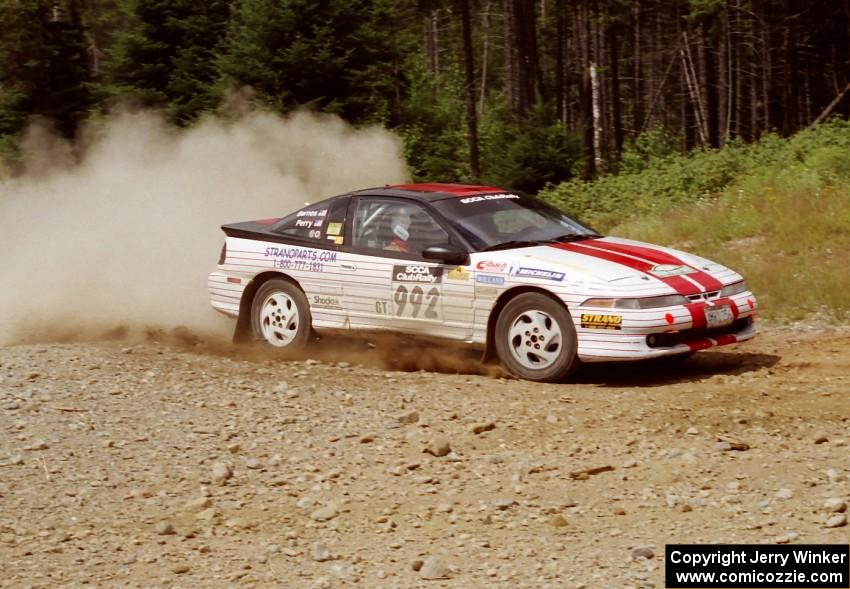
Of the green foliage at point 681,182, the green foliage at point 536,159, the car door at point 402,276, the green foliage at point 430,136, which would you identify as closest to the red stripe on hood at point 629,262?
the car door at point 402,276

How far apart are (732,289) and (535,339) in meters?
1.61

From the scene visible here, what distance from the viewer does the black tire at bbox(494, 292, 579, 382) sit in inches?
334

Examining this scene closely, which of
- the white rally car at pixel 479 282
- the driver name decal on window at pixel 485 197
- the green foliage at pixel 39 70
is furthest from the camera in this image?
the green foliage at pixel 39 70

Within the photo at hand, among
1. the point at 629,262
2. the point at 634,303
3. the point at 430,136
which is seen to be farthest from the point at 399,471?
the point at 430,136

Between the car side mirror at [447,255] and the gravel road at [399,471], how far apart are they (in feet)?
2.81

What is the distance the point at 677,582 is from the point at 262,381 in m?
4.45

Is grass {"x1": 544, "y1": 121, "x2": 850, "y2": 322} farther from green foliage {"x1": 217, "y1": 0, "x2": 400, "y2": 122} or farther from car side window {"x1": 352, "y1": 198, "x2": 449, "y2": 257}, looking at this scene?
green foliage {"x1": 217, "y1": 0, "x2": 400, "y2": 122}

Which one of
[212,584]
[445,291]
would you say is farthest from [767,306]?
[212,584]

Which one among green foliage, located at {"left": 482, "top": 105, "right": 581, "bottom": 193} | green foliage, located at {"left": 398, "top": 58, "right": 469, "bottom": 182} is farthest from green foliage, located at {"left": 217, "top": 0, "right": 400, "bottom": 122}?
green foliage, located at {"left": 398, "top": 58, "right": 469, "bottom": 182}

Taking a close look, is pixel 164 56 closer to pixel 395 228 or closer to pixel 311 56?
pixel 311 56

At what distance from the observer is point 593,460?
6.40 meters

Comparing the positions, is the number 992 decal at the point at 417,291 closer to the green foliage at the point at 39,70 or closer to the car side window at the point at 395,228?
the car side window at the point at 395,228

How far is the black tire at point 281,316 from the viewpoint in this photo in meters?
10.0
